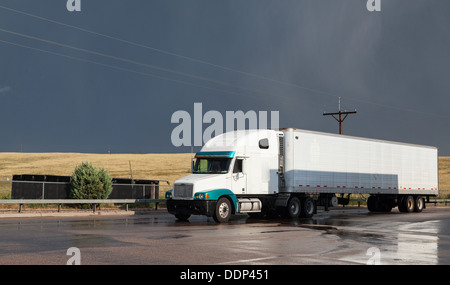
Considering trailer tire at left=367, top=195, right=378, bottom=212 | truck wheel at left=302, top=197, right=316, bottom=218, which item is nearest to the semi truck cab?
truck wheel at left=302, top=197, right=316, bottom=218

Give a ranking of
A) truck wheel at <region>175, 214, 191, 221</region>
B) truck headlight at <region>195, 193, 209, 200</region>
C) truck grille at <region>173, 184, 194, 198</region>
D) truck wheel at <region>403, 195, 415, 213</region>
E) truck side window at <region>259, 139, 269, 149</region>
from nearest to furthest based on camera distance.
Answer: truck headlight at <region>195, 193, 209, 200</region> < truck grille at <region>173, 184, 194, 198</region> < truck wheel at <region>175, 214, 191, 221</region> < truck side window at <region>259, 139, 269, 149</region> < truck wheel at <region>403, 195, 415, 213</region>

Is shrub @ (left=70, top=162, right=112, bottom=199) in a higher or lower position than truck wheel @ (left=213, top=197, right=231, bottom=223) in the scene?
higher

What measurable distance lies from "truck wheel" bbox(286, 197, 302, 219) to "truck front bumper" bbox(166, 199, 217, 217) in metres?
4.34

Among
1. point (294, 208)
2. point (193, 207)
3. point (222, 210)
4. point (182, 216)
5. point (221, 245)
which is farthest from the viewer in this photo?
point (294, 208)

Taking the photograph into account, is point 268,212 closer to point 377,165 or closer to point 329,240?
point 377,165

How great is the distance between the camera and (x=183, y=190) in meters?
22.0

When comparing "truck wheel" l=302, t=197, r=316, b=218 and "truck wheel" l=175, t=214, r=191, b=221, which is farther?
"truck wheel" l=302, t=197, r=316, b=218

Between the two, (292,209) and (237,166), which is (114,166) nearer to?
(292,209)

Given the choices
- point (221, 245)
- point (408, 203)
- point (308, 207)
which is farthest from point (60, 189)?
point (408, 203)

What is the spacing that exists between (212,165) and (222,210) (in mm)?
1931

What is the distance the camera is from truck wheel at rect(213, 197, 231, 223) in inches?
860

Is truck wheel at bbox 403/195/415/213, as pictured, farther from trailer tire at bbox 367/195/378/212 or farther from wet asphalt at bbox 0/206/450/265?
wet asphalt at bbox 0/206/450/265

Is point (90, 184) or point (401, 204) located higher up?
point (90, 184)
